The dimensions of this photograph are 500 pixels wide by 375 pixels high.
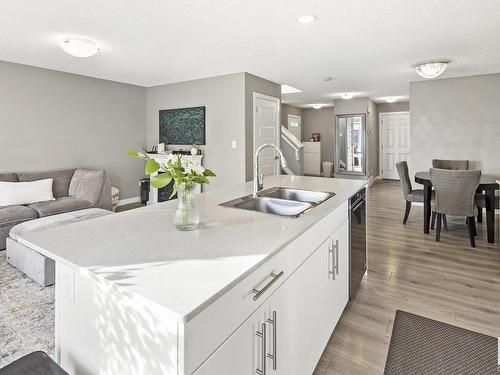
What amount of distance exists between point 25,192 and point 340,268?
4.24 m

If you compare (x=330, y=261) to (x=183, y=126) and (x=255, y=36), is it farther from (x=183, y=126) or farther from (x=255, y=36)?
(x=183, y=126)

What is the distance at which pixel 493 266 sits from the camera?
A: 3.05 metres

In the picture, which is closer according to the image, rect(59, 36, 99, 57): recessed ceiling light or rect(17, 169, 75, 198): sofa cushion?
rect(59, 36, 99, 57): recessed ceiling light

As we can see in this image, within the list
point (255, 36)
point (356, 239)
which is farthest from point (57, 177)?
point (356, 239)

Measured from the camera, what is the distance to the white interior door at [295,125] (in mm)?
9945

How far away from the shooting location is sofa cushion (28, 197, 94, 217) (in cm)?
406

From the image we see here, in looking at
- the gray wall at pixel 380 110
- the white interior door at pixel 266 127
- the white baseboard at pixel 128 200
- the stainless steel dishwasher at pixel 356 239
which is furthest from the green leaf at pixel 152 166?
the gray wall at pixel 380 110

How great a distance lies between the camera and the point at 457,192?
3.61 metres

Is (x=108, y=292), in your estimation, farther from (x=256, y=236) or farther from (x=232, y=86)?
(x=232, y=86)

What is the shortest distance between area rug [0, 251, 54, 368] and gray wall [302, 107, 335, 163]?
904cm

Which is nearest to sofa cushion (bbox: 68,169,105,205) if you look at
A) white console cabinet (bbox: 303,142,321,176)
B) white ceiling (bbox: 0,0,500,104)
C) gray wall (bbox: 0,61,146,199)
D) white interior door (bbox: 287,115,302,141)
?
gray wall (bbox: 0,61,146,199)

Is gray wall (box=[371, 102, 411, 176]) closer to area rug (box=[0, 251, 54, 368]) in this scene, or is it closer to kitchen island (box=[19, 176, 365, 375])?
kitchen island (box=[19, 176, 365, 375])

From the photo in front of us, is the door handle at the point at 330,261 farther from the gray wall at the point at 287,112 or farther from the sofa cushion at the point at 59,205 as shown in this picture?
the gray wall at the point at 287,112

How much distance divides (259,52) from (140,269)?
11.9 feet
